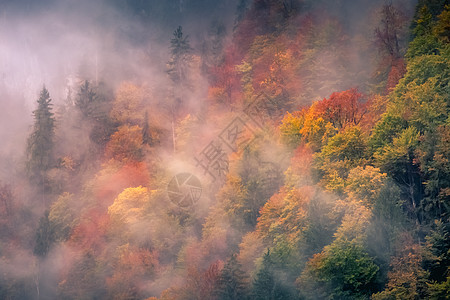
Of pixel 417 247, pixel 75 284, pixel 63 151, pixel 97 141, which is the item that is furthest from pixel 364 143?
pixel 63 151

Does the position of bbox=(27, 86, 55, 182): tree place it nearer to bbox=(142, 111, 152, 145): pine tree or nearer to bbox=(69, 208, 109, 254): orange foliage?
bbox=(69, 208, 109, 254): orange foliage

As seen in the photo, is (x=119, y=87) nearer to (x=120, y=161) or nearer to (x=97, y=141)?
(x=97, y=141)

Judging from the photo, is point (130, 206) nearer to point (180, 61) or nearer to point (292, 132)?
point (292, 132)

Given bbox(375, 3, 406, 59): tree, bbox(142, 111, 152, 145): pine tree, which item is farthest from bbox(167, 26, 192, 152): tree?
bbox(375, 3, 406, 59): tree

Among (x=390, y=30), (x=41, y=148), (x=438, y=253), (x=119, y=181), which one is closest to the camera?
(x=438, y=253)

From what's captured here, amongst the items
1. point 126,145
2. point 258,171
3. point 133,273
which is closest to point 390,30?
point 258,171

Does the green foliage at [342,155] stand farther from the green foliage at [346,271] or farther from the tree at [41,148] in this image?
the tree at [41,148]
